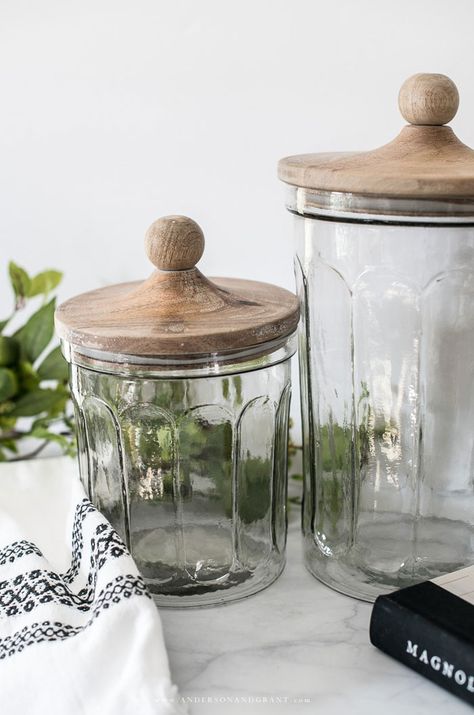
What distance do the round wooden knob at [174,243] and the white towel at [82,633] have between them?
188 millimetres

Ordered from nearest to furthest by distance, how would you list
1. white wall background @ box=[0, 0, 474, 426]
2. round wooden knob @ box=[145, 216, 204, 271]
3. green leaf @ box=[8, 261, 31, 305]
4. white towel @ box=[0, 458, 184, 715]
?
1. white towel @ box=[0, 458, 184, 715]
2. round wooden knob @ box=[145, 216, 204, 271]
3. white wall background @ box=[0, 0, 474, 426]
4. green leaf @ box=[8, 261, 31, 305]

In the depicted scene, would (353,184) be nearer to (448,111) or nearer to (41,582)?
(448,111)

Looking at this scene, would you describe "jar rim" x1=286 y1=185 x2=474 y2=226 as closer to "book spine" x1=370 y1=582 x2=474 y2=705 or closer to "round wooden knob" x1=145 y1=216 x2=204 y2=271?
"round wooden knob" x1=145 y1=216 x2=204 y2=271

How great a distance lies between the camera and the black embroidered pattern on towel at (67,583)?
0.60 meters

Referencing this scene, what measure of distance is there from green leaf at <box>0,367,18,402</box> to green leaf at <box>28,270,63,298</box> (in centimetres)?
13

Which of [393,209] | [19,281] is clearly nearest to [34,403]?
[19,281]

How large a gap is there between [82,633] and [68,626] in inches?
1.4

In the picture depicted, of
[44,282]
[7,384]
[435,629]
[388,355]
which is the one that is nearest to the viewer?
[435,629]

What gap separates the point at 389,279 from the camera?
625 millimetres

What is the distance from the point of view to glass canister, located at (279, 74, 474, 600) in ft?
1.97

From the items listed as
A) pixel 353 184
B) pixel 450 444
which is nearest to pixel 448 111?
pixel 353 184

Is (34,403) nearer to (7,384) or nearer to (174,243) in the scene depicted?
(7,384)

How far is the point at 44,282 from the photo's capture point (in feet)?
3.41

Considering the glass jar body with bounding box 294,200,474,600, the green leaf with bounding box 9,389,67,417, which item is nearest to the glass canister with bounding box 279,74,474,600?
the glass jar body with bounding box 294,200,474,600
